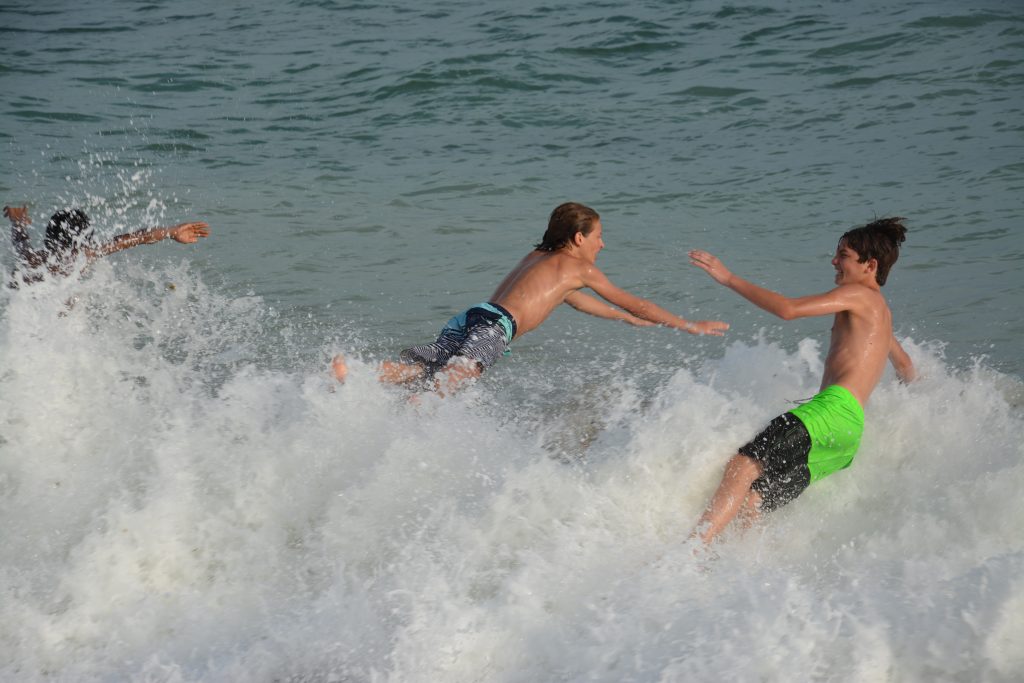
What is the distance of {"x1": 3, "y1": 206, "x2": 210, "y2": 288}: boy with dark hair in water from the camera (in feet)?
21.9

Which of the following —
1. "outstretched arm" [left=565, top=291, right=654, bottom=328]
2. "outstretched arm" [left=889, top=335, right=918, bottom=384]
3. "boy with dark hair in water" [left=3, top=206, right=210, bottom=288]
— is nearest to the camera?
"outstretched arm" [left=889, top=335, right=918, bottom=384]

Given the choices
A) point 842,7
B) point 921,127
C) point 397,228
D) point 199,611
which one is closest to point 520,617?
point 199,611

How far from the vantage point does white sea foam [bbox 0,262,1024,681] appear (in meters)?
3.78

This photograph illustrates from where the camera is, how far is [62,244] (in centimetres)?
698

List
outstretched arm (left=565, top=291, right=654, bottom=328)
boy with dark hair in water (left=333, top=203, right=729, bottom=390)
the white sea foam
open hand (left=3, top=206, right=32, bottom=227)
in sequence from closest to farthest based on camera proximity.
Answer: the white sea foam < boy with dark hair in water (left=333, top=203, right=729, bottom=390) < outstretched arm (left=565, top=291, right=654, bottom=328) < open hand (left=3, top=206, right=32, bottom=227)

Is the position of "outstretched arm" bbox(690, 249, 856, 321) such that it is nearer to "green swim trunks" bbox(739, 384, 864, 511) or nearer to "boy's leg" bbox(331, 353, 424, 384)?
"green swim trunks" bbox(739, 384, 864, 511)

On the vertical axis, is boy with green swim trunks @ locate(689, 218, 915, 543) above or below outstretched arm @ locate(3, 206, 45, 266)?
below

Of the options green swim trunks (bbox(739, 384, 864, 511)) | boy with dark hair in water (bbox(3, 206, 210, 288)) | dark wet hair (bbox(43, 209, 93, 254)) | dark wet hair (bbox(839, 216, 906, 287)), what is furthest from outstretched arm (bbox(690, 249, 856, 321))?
dark wet hair (bbox(43, 209, 93, 254))

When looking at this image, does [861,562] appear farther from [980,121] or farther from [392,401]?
[980,121]

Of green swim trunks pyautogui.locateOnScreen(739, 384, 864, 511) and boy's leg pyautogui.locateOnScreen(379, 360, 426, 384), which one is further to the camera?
boy's leg pyautogui.locateOnScreen(379, 360, 426, 384)

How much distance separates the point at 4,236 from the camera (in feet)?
33.3

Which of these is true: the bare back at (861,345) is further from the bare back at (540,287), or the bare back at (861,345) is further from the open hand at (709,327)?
the bare back at (540,287)

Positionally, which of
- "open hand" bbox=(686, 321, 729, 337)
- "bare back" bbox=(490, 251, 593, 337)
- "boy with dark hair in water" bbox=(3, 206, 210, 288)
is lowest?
"open hand" bbox=(686, 321, 729, 337)

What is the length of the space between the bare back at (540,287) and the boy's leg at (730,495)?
181 centimetres
